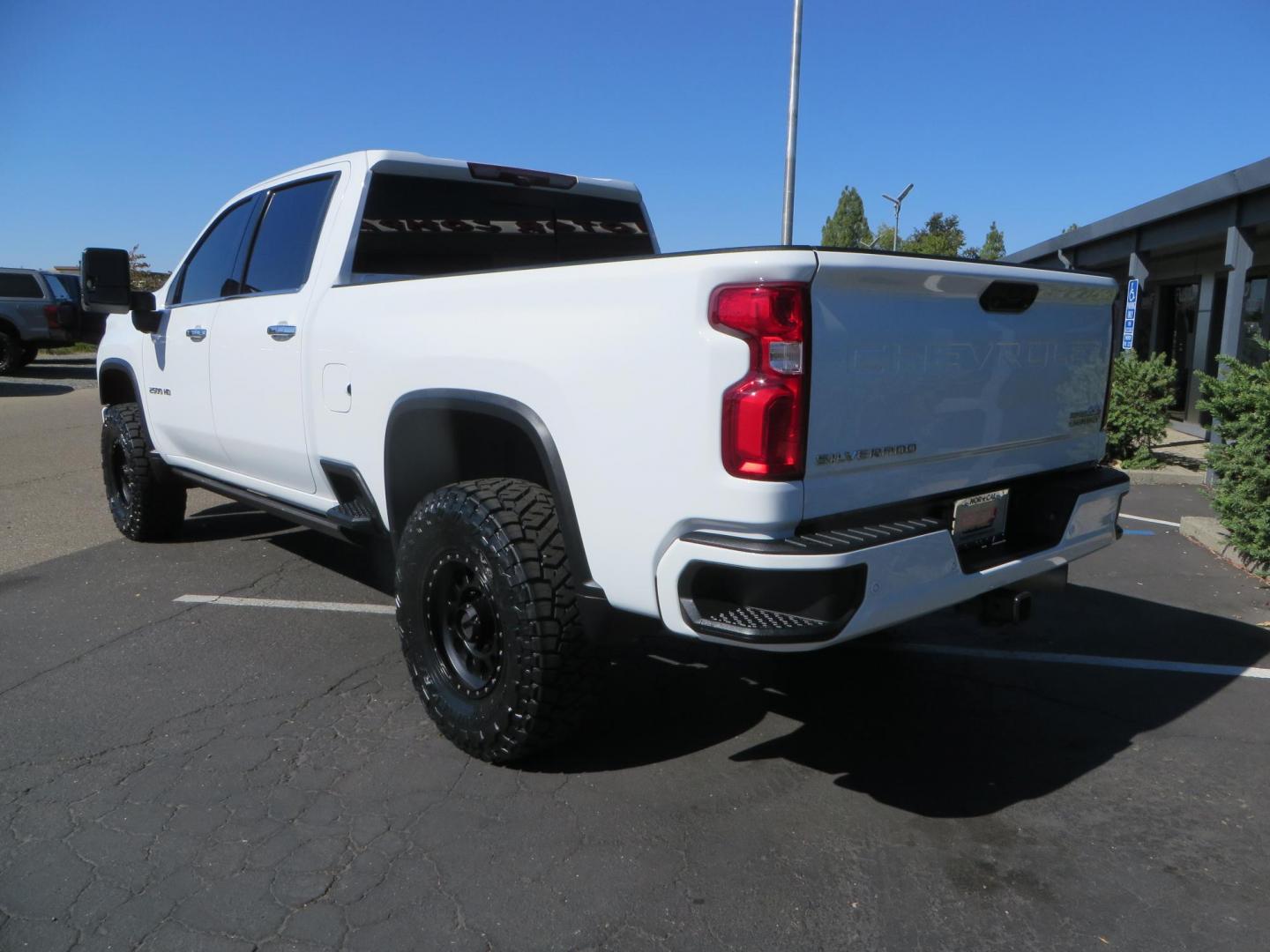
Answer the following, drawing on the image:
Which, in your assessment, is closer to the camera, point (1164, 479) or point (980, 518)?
point (980, 518)

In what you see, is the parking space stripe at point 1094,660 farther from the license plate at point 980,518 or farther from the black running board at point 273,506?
the black running board at point 273,506

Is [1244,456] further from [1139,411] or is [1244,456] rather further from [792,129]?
[792,129]

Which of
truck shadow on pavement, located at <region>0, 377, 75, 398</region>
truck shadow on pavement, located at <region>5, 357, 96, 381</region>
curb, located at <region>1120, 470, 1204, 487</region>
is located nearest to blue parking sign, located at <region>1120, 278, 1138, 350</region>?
curb, located at <region>1120, 470, 1204, 487</region>

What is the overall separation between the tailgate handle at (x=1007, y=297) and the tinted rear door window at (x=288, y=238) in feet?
9.42

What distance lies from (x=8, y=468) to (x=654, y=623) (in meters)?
9.27

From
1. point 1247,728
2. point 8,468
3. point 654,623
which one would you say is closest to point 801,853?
point 654,623

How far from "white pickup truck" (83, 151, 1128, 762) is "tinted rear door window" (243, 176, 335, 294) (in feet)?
0.09

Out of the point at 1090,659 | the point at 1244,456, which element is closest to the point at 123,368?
the point at 1090,659

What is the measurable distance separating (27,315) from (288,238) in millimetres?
20153

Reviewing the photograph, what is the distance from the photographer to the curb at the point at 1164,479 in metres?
10.3

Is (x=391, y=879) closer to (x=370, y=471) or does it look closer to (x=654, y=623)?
(x=654, y=623)

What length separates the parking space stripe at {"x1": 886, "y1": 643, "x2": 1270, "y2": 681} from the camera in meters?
4.45

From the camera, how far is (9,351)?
21.1 m

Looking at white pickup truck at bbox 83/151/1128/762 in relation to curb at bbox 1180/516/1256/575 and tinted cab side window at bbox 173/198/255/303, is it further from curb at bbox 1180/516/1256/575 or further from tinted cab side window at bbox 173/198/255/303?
curb at bbox 1180/516/1256/575
